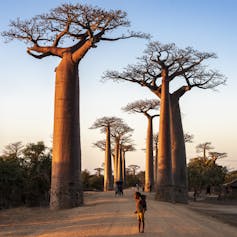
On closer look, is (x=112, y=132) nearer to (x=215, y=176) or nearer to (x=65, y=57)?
(x=215, y=176)

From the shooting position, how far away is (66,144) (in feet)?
50.2

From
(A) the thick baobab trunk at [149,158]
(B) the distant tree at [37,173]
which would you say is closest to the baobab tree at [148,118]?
(A) the thick baobab trunk at [149,158]

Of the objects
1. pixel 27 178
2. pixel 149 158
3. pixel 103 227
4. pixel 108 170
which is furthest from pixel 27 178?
pixel 108 170

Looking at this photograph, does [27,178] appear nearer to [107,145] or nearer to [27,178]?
[27,178]

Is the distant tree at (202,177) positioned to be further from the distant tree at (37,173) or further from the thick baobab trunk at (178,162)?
the distant tree at (37,173)

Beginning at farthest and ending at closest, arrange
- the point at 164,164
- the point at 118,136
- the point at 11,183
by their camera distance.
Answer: the point at 118,136 < the point at 164,164 < the point at 11,183

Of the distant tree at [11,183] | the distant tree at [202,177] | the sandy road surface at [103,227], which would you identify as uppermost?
the distant tree at [202,177]

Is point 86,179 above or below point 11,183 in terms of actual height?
above

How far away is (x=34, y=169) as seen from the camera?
2066 centimetres

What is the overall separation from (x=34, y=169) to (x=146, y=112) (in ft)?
43.6

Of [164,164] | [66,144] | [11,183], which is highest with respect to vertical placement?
[66,144]

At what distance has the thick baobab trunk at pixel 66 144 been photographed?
597 inches

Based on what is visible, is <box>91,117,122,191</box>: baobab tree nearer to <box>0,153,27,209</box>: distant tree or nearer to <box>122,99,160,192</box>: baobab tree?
<box>122,99,160,192</box>: baobab tree

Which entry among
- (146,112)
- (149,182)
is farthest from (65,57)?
(149,182)
